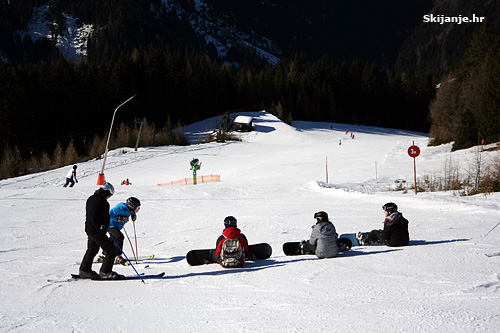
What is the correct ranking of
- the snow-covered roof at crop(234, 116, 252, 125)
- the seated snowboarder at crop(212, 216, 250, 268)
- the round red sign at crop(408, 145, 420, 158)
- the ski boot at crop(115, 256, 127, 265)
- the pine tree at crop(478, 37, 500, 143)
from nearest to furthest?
the seated snowboarder at crop(212, 216, 250, 268) → the ski boot at crop(115, 256, 127, 265) → the round red sign at crop(408, 145, 420, 158) → the pine tree at crop(478, 37, 500, 143) → the snow-covered roof at crop(234, 116, 252, 125)

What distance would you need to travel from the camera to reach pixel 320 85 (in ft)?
286

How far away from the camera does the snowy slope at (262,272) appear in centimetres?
464

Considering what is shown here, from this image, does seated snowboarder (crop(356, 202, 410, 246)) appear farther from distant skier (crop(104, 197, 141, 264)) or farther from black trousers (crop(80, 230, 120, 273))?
black trousers (crop(80, 230, 120, 273))

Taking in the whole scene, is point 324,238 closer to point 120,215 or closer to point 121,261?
point 120,215

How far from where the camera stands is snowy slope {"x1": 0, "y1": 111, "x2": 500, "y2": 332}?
4637mm

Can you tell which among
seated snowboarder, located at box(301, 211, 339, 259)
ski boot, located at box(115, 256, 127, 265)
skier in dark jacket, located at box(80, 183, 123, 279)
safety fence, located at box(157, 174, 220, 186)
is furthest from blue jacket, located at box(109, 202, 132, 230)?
safety fence, located at box(157, 174, 220, 186)

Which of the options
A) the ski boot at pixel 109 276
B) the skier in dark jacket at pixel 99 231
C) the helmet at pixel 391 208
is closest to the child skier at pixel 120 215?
the skier in dark jacket at pixel 99 231

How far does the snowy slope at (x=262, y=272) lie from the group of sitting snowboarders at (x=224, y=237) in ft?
0.86

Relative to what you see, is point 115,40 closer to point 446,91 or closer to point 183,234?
point 446,91

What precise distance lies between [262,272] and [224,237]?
0.96m

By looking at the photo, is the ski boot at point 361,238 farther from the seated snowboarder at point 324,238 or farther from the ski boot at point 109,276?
the ski boot at point 109,276

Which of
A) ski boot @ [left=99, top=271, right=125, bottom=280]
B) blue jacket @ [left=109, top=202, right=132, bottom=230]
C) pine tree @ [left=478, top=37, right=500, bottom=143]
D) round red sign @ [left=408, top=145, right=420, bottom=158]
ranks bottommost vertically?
ski boot @ [left=99, top=271, right=125, bottom=280]

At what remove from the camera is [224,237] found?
7.49m

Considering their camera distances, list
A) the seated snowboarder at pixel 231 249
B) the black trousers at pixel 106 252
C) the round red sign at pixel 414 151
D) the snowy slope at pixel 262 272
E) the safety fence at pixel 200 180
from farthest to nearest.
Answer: the safety fence at pixel 200 180 < the round red sign at pixel 414 151 < the seated snowboarder at pixel 231 249 < the black trousers at pixel 106 252 < the snowy slope at pixel 262 272
